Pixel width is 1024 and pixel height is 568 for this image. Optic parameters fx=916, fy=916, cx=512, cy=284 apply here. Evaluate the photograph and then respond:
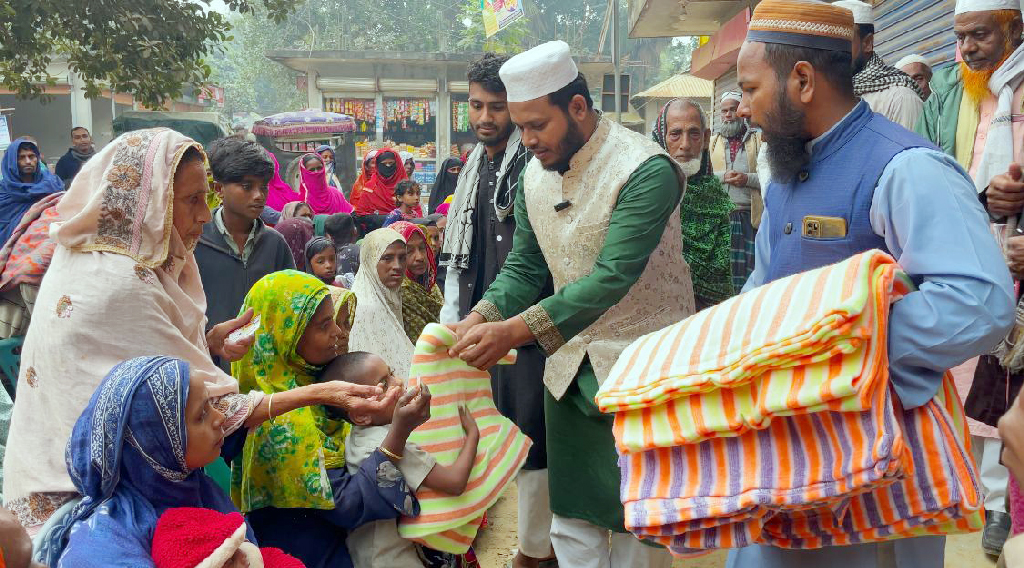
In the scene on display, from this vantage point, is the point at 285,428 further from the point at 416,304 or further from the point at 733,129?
the point at 733,129

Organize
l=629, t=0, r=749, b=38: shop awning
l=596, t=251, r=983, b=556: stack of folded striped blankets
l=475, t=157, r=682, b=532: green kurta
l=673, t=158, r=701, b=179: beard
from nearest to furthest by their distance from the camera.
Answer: l=596, t=251, r=983, b=556: stack of folded striped blankets → l=475, t=157, r=682, b=532: green kurta → l=673, t=158, r=701, b=179: beard → l=629, t=0, r=749, b=38: shop awning

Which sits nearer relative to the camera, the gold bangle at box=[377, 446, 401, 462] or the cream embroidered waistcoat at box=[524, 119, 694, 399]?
the gold bangle at box=[377, 446, 401, 462]

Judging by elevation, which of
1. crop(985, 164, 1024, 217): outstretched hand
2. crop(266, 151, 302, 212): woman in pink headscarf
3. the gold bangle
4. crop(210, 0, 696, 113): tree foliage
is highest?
crop(210, 0, 696, 113): tree foliage

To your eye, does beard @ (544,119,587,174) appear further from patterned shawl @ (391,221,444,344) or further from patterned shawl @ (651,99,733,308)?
patterned shawl @ (391,221,444,344)

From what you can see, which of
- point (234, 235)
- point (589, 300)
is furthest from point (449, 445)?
point (234, 235)

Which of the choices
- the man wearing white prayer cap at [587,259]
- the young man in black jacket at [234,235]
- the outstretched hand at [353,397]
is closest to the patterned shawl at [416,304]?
the young man in black jacket at [234,235]

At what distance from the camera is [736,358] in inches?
69.2

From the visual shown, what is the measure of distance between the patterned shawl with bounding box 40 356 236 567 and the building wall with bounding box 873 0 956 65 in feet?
23.2

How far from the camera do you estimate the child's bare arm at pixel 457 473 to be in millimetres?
2984

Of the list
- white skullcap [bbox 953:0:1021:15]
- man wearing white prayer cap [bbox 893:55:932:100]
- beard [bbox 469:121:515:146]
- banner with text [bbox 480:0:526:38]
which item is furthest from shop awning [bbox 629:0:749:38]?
beard [bbox 469:121:515:146]

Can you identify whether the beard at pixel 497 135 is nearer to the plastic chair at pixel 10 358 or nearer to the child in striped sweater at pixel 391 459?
the child in striped sweater at pixel 391 459

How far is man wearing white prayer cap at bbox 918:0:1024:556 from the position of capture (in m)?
3.81

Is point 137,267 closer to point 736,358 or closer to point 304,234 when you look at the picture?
point 736,358

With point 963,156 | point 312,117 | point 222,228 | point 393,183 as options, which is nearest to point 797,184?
point 963,156
